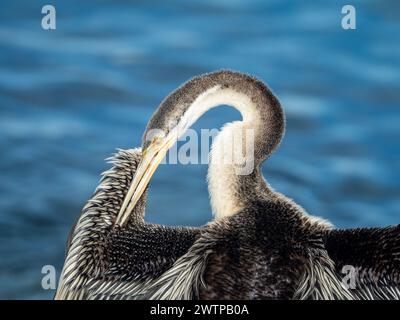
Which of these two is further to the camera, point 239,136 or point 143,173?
point 239,136

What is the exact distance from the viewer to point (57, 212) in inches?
383

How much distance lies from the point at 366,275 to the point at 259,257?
2.47ft

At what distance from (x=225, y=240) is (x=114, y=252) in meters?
0.79

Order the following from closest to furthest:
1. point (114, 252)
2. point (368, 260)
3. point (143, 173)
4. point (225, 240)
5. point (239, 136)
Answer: point (225, 240), point (368, 260), point (114, 252), point (143, 173), point (239, 136)

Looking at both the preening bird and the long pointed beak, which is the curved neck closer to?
the preening bird

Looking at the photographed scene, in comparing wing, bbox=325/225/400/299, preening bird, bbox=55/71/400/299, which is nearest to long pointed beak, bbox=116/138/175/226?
preening bird, bbox=55/71/400/299

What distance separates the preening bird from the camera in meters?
6.22

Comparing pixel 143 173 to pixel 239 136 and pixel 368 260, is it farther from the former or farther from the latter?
pixel 368 260

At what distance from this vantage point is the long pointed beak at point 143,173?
6.84m

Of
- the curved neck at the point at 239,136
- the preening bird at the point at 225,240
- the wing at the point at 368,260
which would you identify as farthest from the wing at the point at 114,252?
the wing at the point at 368,260

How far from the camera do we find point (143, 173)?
698cm

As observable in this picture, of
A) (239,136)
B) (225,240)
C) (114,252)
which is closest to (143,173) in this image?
(114,252)
